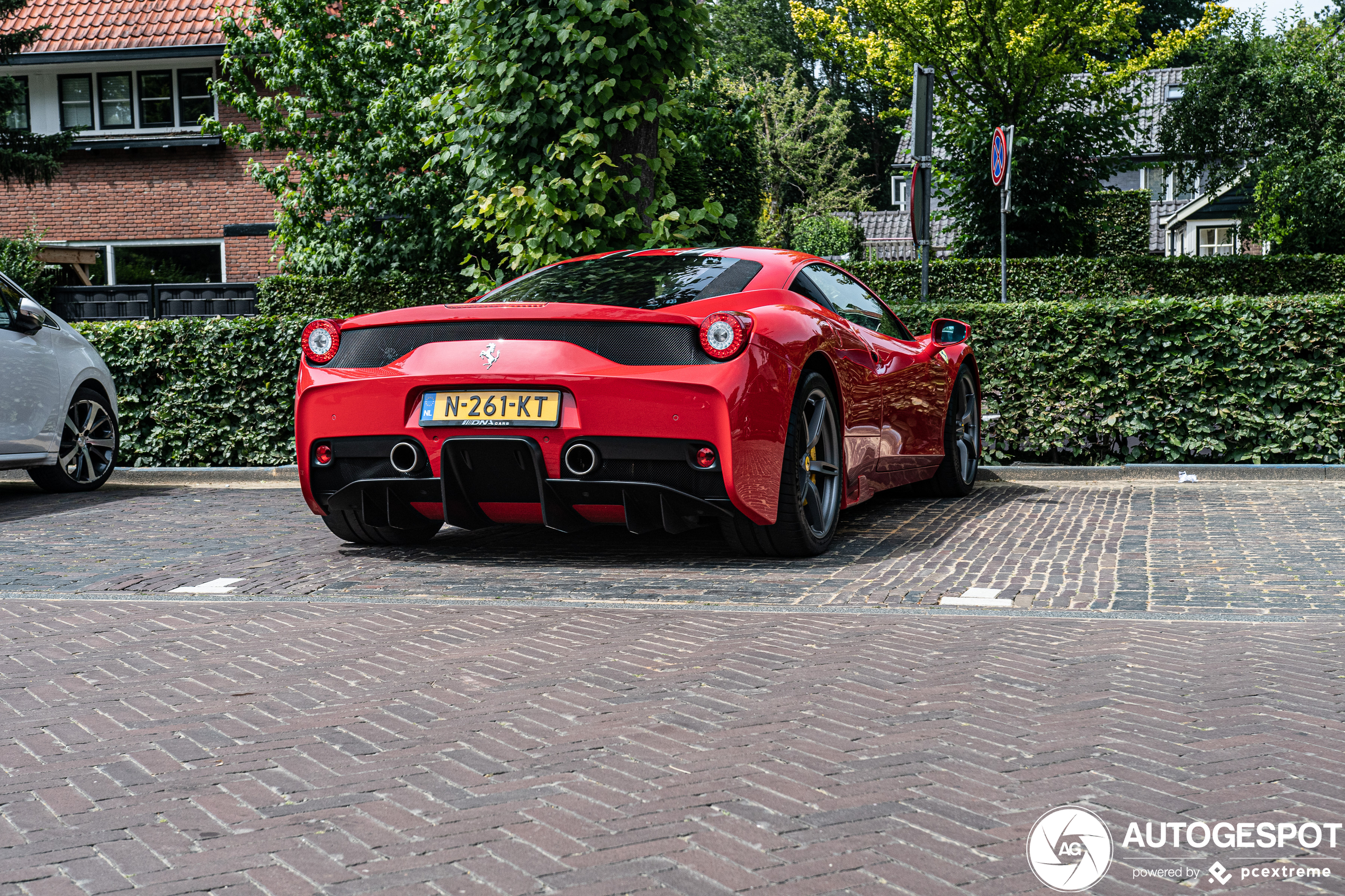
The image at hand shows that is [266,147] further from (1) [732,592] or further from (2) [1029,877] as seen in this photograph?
(2) [1029,877]

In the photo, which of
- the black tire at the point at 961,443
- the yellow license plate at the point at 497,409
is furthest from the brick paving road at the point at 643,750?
the black tire at the point at 961,443

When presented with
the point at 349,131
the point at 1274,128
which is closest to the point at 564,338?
the point at 349,131

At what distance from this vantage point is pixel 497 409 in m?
5.51

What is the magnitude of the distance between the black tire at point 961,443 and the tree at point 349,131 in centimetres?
708

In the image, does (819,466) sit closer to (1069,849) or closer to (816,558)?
(816,558)

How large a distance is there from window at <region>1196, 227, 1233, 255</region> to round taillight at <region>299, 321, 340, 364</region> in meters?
38.1

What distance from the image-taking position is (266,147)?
1795 cm

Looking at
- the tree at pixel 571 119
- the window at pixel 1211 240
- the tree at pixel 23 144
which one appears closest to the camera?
the tree at pixel 571 119

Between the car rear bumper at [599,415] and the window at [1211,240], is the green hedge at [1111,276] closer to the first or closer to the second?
the car rear bumper at [599,415]

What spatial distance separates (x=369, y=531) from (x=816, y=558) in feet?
7.45

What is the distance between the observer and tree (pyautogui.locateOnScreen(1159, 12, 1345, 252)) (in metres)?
19.5

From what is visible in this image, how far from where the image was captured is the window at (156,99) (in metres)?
23.8

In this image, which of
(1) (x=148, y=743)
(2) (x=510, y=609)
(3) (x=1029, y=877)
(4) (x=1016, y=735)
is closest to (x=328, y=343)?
(2) (x=510, y=609)

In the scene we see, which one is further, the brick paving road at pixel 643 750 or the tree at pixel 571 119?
the tree at pixel 571 119
